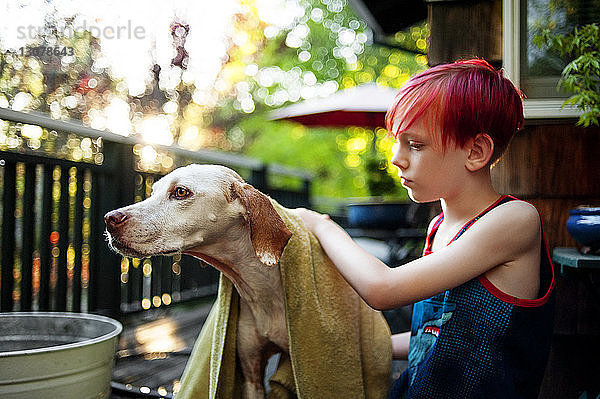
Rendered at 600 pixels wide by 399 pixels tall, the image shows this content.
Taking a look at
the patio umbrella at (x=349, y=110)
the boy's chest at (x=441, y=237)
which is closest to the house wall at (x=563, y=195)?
the boy's chest at (x=441, y=237)

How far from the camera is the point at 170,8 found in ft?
23.3

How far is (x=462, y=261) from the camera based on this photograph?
1106 mm

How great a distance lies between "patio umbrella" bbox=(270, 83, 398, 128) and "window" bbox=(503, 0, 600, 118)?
321 centimetres

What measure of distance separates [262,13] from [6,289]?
10.1 m

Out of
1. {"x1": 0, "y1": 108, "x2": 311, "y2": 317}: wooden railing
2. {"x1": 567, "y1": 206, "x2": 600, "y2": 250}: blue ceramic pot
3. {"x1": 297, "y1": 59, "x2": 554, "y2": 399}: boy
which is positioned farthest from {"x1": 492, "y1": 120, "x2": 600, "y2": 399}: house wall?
{"x1": 0, "y1": 108, "x2": 311, "y2": 317}: wooden railing

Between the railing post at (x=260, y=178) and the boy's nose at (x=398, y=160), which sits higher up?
the railing post at (x=260, y=178)

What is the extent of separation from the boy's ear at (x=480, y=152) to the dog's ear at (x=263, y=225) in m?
0.47

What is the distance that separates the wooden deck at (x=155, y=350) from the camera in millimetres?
2170

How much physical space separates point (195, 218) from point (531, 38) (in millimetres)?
1750

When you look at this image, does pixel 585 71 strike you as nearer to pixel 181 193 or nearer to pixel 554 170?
pixel 554 170

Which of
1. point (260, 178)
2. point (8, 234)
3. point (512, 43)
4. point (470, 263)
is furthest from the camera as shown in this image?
point (260, 178)

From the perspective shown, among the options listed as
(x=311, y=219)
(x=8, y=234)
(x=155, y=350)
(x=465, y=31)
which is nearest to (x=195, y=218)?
(x=311, y=219)

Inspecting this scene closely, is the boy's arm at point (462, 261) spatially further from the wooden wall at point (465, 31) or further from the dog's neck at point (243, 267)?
the wooden wall at point (465, 31)

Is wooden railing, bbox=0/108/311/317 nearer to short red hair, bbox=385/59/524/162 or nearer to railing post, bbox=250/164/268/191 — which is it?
railing post, bbox=250/164/268/191
